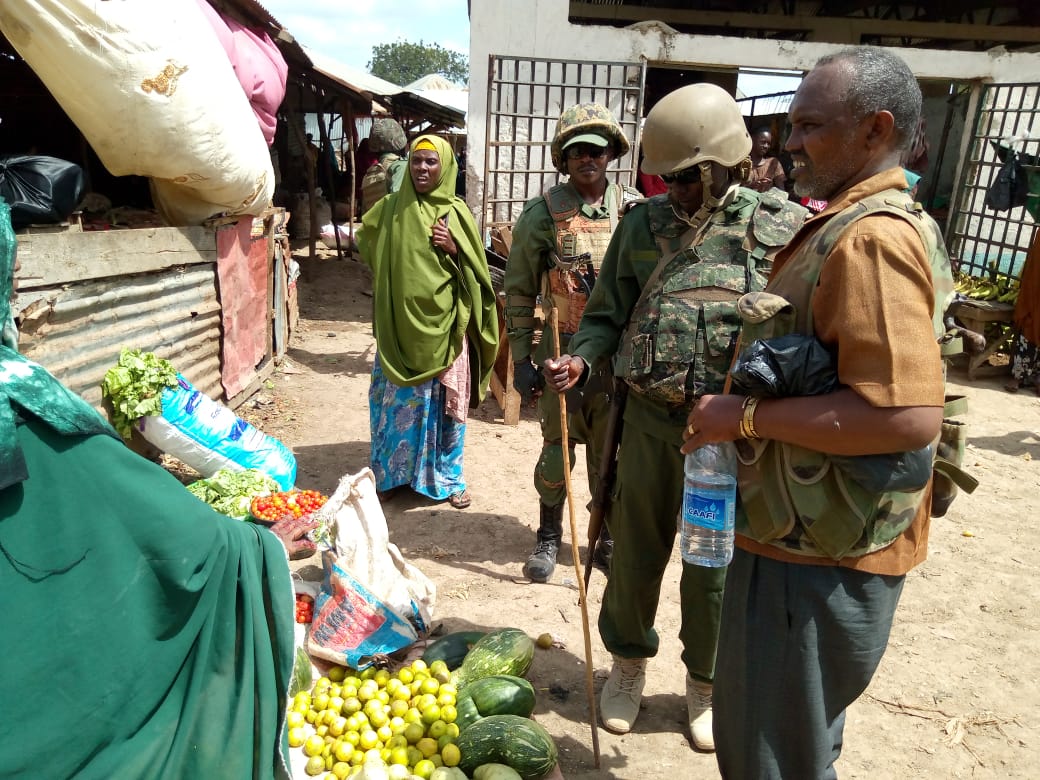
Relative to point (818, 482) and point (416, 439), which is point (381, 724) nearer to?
point (818, 482)

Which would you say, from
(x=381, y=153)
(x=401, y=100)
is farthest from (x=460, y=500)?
(x=401, y=100)

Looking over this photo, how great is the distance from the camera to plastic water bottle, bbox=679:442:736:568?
1.88 meters

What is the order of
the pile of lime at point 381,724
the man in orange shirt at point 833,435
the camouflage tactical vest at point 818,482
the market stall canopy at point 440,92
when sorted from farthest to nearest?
the market stall canopy at point 440,92, the pile of lime at point 381,724, the camouflage tactical vest at point 818,482, the man in orange shirt at point 833,435

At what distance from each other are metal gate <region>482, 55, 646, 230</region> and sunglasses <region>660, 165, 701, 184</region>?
21.9 feet

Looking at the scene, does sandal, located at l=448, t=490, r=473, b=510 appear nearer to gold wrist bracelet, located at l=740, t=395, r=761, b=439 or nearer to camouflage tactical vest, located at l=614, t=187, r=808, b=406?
camouflage tactical vest, located at l=614, t=187, r=808, b=406

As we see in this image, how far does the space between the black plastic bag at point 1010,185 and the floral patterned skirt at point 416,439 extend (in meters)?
6.98

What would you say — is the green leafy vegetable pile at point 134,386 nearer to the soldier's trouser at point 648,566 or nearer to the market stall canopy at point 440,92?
the soldier's trouser at point 648,566

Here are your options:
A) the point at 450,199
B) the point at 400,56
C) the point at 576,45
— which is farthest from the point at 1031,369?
the point at 400,56

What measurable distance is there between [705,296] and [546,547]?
223cm


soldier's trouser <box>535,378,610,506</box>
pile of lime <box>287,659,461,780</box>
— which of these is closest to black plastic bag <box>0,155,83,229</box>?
soldier's trouser <box>535,378,610,506</box>

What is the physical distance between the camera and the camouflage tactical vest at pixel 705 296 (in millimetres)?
2553

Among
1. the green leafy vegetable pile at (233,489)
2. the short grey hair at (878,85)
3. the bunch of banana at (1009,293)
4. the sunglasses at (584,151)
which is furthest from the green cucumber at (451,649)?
the bunch of banana at (1009,293)

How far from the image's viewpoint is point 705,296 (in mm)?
2562

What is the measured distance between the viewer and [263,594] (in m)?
2.07
